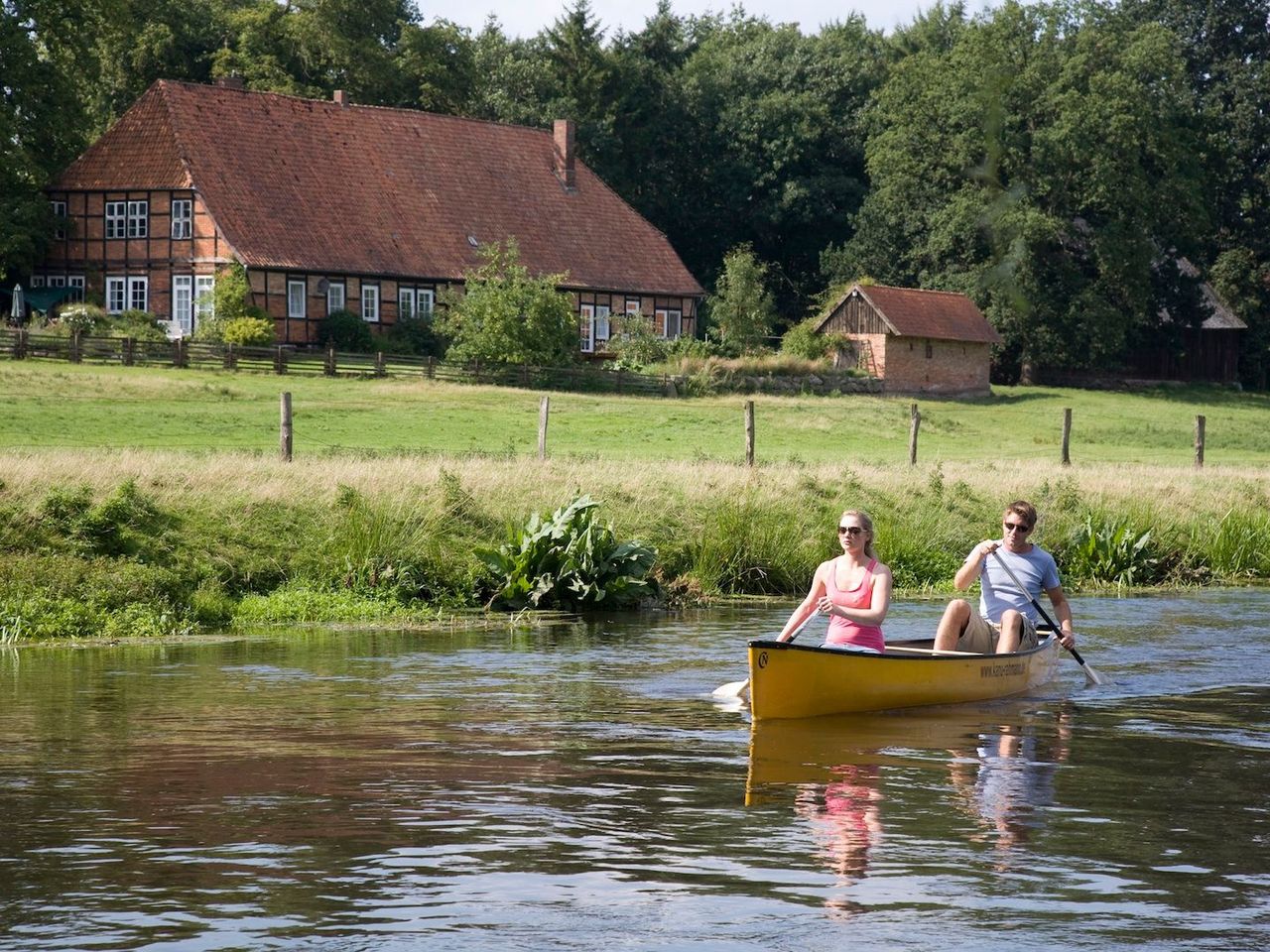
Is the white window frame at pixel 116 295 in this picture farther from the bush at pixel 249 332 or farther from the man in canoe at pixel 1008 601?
the man in canoe at pixel 1008 601

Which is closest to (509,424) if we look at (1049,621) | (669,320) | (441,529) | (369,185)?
(441,529)

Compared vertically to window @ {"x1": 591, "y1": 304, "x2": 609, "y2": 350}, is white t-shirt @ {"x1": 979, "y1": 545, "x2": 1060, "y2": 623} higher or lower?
lower

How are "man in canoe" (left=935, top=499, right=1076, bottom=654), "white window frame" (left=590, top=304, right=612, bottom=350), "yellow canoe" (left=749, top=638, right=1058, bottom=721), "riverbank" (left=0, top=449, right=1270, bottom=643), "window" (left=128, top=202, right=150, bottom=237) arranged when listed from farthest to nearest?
"white window frame" (left=590, top=304, right=612, bottom=350)
"window" (left=128, top=202, right=150, bottom=237)
"riverbank" (left=0, top=449, right=1270, bottom=643)
"man in canoe" (left=935, top=499, right=1076, bottom=654)
"yellow canoe" (left=749, top=638, right=1058, bottom=721)

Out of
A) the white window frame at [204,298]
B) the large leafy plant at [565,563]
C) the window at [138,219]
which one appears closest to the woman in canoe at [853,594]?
the large leafy plant at [565,563]

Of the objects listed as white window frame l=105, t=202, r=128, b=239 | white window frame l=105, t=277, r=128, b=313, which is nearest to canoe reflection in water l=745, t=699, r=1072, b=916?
white window frame l=105, t=202, r=128, b=239

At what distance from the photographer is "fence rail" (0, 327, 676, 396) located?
163 feet

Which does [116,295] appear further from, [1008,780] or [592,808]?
[592,808]

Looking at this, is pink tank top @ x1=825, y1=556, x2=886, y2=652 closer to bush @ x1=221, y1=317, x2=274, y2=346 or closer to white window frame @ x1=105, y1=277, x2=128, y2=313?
bush @ x1=221, y1=317, x2=274, y2=346

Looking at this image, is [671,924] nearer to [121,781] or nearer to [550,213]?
[121,781]

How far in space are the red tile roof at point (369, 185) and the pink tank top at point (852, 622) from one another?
46.2 metres

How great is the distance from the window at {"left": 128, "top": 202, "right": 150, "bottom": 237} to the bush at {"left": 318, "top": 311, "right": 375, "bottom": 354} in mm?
6562

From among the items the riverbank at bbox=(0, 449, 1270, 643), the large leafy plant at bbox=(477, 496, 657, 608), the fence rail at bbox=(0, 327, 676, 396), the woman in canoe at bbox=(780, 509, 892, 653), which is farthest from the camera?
the fence rail at bbox=(0, 327, 676, 396)

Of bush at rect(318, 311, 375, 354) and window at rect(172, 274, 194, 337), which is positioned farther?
window at rect(172, 274, 194, 337)

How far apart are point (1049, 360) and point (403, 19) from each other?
96.6ft
